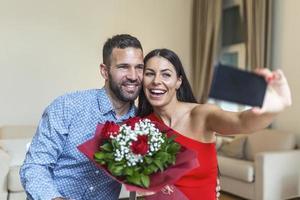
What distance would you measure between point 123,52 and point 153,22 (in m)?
5.01

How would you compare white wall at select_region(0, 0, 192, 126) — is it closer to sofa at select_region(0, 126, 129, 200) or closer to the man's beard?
sofa at select_region(0, 126, 129, 200)

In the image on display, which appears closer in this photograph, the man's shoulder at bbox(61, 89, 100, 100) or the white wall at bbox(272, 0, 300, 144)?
the man's shoulder at bbox(61, 89, 100, 100)

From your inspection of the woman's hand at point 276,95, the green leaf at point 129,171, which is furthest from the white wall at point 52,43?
the woman's hand at point 276,95

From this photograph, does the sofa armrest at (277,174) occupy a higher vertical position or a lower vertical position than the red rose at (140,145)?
lower

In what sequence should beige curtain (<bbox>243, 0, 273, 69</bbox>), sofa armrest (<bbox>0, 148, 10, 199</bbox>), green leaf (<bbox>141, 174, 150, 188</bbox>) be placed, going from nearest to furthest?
green leaf (<bbox>141, 174, 150, 188</bbox>)
sofa armrest (<bbox>0, 148, 10, 199</bbox>)
beige curtain (<bbox>243, 0, 273, 69</bbox>)

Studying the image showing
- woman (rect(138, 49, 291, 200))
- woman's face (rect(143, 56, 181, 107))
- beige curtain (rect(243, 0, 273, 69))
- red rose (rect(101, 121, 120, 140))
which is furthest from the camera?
beige curtain (rect(243, 0, 273, 69))

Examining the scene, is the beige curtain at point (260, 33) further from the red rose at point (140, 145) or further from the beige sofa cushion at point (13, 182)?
the red rose at point (140, 145)

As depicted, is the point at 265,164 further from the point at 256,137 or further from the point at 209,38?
the point at 209,38

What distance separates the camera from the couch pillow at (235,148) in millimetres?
4934

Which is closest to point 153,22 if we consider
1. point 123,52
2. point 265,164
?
point 265,164

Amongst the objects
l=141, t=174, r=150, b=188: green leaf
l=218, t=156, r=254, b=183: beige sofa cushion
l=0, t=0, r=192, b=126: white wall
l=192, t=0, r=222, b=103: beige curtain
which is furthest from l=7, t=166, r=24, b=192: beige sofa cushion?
l=192, t=0, r=222, b=103: beige curtain

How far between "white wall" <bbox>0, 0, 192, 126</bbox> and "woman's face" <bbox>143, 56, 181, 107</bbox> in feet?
13.9

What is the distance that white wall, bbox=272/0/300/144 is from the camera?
16.0ft

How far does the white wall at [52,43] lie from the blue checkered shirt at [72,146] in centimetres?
407
